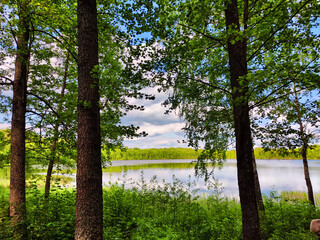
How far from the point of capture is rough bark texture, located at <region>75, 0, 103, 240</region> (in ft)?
10.3

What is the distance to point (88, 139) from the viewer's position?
3309 mm

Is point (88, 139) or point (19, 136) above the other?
point (19, 136)

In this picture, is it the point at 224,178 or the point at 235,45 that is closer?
the point at 235,45

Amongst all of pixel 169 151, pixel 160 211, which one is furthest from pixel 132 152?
pixel 160 211

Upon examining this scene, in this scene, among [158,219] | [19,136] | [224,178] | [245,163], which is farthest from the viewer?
[224,178]

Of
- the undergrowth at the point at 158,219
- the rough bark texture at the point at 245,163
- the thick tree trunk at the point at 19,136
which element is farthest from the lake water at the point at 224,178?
the thick tree trunk at the point at 19,136

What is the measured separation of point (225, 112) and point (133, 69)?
3.21m

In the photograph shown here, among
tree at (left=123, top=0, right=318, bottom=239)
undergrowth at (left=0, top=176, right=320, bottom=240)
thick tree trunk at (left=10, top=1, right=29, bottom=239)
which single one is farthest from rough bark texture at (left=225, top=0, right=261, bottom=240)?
thick tree trunk at (left=10, top=1, right=29, bottom=239)

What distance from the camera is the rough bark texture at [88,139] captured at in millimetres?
3141

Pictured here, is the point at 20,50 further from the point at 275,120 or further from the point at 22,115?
the point at 275,120

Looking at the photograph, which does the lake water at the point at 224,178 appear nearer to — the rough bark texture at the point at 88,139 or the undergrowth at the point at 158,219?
the undergrowth at the point at 158,219

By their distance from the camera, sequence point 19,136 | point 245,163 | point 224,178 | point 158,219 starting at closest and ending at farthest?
point 245,163
point 19,136
point 158,219
point 224,178

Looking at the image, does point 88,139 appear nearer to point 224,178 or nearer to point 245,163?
point 245,163

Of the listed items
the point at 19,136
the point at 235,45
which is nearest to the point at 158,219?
the point at 19,136
